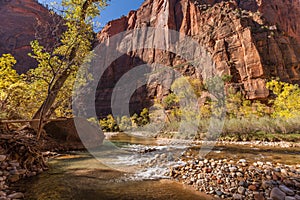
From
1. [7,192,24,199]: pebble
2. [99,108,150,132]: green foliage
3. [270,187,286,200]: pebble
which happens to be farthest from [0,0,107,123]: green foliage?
[99,108,150,132]: green foliage

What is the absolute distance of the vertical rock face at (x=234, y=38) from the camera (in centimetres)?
3800

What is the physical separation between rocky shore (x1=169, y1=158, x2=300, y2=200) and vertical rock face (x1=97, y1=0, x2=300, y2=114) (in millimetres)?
35130

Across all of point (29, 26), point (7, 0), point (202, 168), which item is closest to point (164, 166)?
point (202, 168)

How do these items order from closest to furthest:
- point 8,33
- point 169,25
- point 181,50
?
point 181,50, point 169,25, point 8,33

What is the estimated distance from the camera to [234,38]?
43.5 m

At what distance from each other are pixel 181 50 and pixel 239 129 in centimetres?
4490

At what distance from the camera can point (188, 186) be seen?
4.69 meters

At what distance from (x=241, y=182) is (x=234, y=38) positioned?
46906 mm

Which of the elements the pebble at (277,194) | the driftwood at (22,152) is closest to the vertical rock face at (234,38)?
the pebble at (277,194)

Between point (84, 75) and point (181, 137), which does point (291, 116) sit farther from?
point (84, 75)

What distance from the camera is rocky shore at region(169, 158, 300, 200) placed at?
154 inches

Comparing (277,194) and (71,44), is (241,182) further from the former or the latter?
(71,44)

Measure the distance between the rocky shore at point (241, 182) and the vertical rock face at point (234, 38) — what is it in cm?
3513

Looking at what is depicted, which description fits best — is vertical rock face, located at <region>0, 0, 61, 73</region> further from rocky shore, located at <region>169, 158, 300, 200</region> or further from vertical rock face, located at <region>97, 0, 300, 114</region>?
rocky shore, located at <region>169, 158, 300, 200</region>
